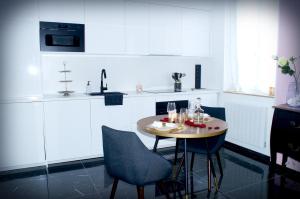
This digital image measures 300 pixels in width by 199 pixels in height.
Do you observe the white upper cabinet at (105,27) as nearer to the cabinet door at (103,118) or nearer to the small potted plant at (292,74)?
the cabinet door at (103,118)

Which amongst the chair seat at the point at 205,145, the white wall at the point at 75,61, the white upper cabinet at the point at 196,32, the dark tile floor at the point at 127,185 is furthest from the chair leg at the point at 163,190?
the white upper cabinet at the point at 196,32

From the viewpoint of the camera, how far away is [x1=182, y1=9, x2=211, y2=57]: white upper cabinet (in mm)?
4309

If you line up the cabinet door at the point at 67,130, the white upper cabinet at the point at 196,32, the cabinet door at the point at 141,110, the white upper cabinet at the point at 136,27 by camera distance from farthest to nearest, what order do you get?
1. the white upper cabinet at the point at 196,32
2. the white upper cabinet at the point at 136,27
3. the cabinet door at the point at 141,110
4. the cabinet door at the point at 67,130

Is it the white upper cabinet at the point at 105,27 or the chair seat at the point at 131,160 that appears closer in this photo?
the chair seat at the point at 131,160

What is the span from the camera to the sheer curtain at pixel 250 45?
365 cm

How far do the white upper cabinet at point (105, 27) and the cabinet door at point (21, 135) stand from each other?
116 centimetres

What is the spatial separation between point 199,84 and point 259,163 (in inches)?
69.0

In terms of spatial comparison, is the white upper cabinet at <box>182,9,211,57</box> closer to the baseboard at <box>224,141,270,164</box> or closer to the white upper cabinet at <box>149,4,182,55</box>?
the white upper cabinet at <box>149,4,182,55</box>

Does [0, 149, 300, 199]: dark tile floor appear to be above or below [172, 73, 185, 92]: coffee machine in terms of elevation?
below

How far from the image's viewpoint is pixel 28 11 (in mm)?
3064

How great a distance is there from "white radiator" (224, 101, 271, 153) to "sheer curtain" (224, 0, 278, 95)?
1.19 feet

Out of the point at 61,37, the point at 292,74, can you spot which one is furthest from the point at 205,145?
the point at 61,37

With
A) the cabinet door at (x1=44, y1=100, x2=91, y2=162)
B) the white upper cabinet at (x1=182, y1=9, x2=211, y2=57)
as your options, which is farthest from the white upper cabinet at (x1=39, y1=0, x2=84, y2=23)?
the white upper cabinet at (x1=182, y1=9, x2=211, y2=57)

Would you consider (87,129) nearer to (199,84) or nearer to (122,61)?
(122,61)
